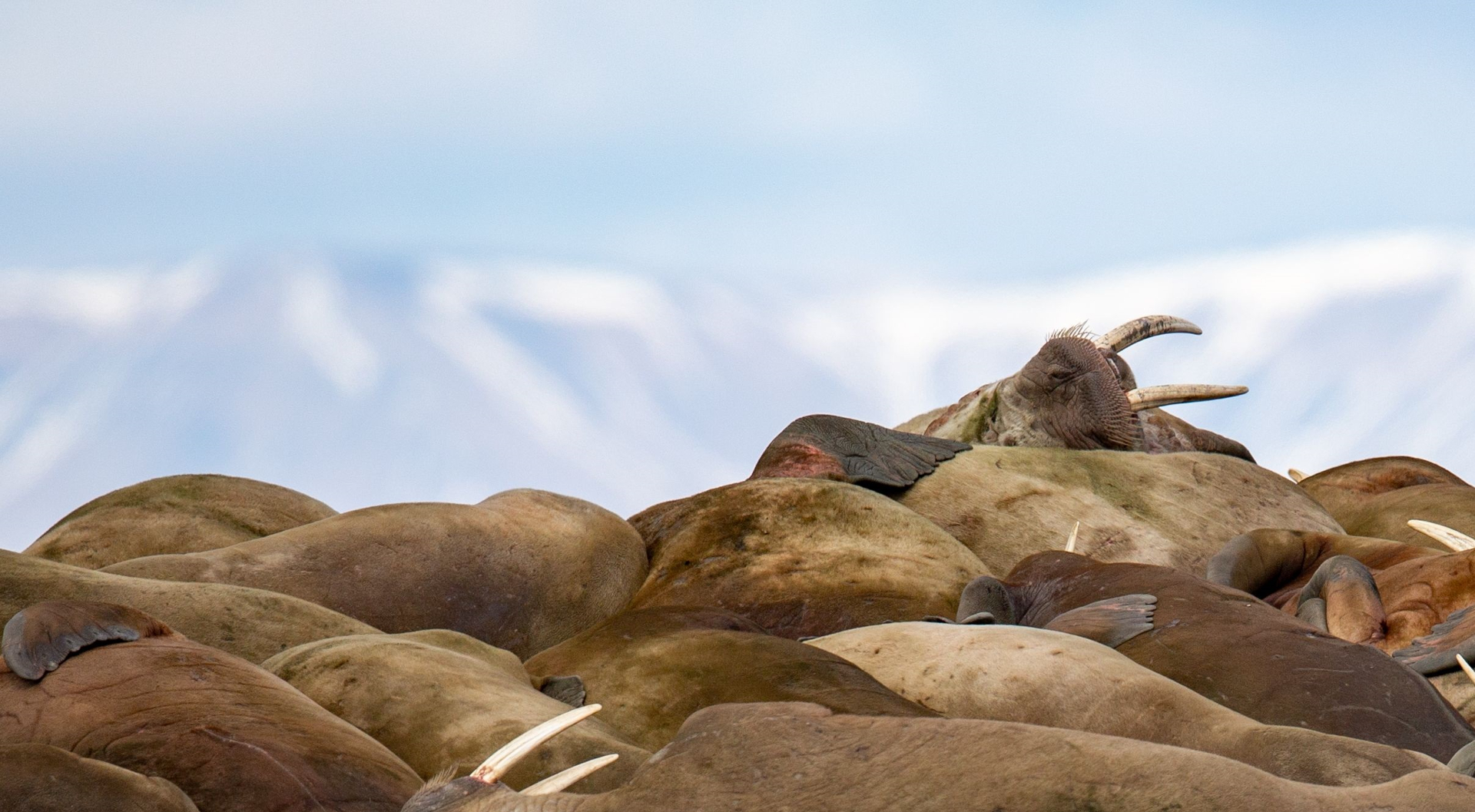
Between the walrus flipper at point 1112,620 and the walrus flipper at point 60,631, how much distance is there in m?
3.54

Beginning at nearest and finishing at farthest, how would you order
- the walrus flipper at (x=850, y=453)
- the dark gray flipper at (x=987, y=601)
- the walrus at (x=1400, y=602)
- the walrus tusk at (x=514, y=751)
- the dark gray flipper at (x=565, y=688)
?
the walrus tusk at (x=514, y=751) < the dark gray flipper at (x=565, y=688) < the walrus at (x=1400, y=602) < the dark gray flipper at (x=987, y=601) < the walrus flipper at (x=850, y=453)

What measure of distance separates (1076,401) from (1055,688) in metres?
6.35

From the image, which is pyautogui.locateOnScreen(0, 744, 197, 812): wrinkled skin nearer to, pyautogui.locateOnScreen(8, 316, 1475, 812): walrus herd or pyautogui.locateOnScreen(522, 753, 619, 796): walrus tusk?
pyautogui.locateOnScreen(8, 316, 1475, 812): walrus herd

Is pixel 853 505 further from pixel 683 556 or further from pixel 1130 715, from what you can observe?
pixel 1130 715

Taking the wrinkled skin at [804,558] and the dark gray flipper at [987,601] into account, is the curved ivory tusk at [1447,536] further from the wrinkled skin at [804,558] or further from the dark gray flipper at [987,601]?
the dark gray flipper at [987,601]

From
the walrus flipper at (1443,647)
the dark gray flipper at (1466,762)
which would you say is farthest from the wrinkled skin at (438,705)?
the walrus flipper at (1443,647)

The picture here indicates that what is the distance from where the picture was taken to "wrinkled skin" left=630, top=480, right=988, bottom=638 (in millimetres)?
7723

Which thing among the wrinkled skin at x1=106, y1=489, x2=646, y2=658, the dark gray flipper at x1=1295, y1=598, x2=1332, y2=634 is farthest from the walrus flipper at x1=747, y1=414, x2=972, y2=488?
the dark gray flipper at x1=1295, y1=598, x2=1332, y2=634

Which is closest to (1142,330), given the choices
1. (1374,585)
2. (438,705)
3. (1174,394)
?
(1174,394)

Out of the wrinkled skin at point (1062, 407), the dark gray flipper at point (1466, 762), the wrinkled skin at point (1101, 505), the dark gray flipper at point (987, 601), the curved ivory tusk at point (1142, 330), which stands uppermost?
the curved ivory tusk at point (1142, 330)

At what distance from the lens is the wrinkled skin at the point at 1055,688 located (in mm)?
4223

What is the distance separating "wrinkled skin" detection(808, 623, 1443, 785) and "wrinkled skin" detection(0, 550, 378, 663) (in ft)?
6.72

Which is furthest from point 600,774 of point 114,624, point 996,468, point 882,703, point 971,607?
point 996,468

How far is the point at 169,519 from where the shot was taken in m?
8.89
